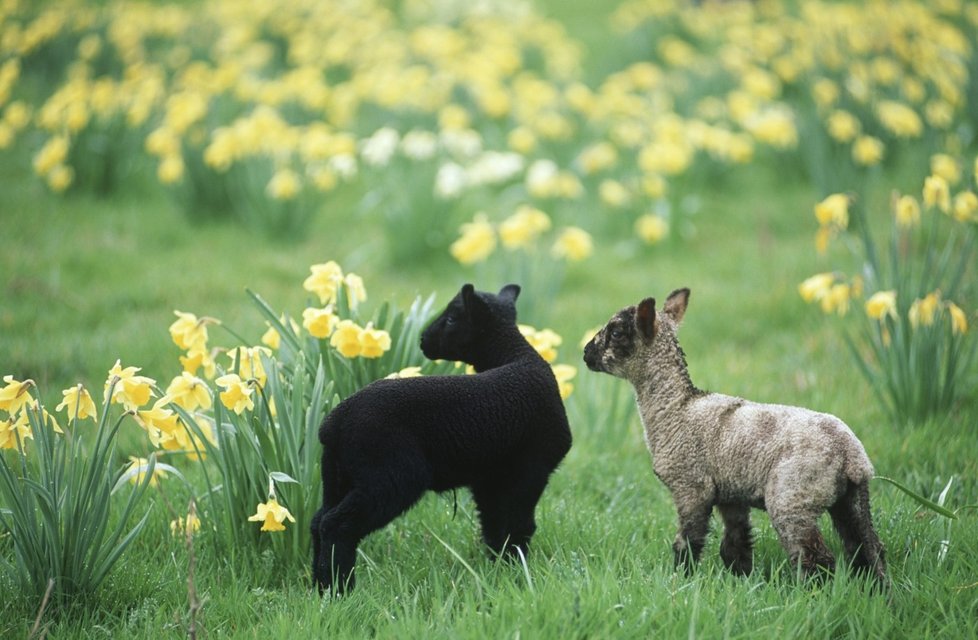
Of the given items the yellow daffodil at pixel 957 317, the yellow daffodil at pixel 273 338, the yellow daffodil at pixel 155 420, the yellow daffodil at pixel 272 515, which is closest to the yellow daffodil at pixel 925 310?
the yellow daffodil at pixel 957 317

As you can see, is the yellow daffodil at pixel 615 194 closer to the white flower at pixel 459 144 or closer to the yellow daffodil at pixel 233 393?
the white flower at pixel 459 144

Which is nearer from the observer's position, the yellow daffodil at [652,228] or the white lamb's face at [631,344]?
the white lamb's face at [631,344]

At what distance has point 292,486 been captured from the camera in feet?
9.36

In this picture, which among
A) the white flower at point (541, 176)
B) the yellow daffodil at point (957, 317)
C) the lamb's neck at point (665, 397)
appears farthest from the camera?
the white flower at point (541, 176)

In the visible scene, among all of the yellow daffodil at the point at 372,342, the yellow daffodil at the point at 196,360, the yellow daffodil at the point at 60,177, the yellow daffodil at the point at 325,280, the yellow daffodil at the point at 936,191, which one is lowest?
the yellow daffodil at the point at 196,360

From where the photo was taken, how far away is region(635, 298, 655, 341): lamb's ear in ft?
8.55

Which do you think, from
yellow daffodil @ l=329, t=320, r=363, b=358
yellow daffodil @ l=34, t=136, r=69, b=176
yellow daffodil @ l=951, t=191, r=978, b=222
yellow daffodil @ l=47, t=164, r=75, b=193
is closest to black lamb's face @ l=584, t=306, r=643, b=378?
yellow daffodil @ l=329, t=320, r=363, b=358

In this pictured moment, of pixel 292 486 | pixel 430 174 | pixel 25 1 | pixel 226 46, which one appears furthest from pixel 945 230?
pixel 25 1

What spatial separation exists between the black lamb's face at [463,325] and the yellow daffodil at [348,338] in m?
0.21

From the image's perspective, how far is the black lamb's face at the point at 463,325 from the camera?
2861 mm

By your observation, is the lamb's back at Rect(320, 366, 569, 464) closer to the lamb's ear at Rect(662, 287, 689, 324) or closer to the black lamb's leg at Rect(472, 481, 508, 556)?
the black lamb's leg at Rect(472, 481, 508, 556)

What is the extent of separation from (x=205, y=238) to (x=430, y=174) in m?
1.90

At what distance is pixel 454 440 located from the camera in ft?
8.52

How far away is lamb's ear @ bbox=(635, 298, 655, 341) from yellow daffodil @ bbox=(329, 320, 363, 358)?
86cm
